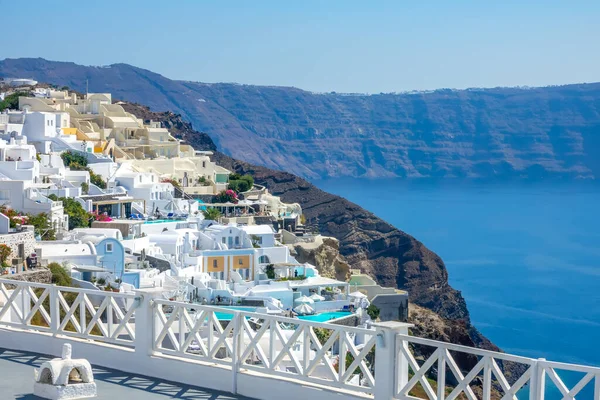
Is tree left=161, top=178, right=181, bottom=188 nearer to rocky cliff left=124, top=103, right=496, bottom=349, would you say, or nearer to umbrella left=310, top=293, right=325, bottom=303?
rocky cliff left=124, top=103, right=496, bottom=349

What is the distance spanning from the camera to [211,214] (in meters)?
28.7

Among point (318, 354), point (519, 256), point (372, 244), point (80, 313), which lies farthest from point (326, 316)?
point (519, 256)

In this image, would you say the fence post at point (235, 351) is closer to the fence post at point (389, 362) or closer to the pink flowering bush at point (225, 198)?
the fence post at point (389, 362)

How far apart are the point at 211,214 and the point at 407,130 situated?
163 meters

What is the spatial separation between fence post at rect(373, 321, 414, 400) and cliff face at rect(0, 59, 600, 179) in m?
151

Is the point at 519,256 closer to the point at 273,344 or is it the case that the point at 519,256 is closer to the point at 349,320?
the point at 349,320

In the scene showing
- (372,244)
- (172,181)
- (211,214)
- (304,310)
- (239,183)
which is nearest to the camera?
(304,310)

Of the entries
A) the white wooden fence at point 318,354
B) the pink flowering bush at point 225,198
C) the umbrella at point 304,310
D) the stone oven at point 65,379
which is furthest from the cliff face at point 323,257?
the stone oven at point 65,379

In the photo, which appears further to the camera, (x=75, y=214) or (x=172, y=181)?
(x=172, y=181)

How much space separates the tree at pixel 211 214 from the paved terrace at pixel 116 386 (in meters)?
22.5

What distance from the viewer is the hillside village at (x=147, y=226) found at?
1852 centimetres

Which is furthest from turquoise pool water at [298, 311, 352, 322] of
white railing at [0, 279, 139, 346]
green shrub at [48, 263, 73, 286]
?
white railing at [0, 279, 139, 346]

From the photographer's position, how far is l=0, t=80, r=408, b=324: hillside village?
1852 cm

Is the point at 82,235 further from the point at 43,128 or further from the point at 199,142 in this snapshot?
the point at 199,142
